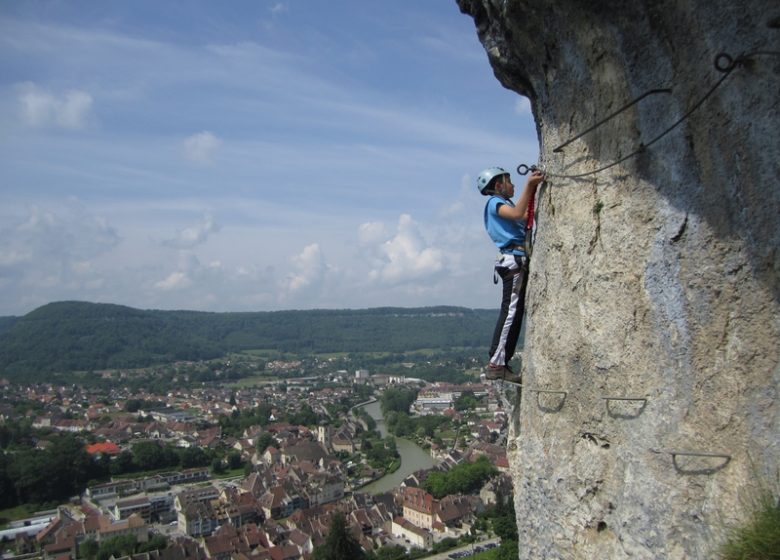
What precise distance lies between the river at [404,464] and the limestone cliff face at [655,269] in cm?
5302

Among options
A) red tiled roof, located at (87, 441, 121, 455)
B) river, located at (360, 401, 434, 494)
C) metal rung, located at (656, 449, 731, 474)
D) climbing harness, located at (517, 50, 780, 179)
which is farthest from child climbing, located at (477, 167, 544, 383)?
red tiled roof, located at (87, 441, 121, 455)

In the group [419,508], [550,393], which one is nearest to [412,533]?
[419,508]

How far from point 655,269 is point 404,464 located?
2515 inches

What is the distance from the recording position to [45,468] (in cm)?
5728

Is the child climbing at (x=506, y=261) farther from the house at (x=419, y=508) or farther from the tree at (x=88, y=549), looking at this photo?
the tree at (x=88, y=549)

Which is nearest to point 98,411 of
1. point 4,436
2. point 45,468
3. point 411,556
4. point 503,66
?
point 4,436

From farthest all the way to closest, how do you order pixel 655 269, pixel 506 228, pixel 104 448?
1. pixel 104 448
2. pixel 506 228
3. pixel 655 269

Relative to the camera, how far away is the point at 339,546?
3272 centimetres

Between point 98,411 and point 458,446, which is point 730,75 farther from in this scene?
point 98,411

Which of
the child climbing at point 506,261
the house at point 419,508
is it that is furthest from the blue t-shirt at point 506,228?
the house at point 419,508

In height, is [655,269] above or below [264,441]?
above

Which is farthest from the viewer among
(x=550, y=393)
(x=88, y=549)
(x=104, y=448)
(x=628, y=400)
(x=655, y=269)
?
(x=104, y=448)

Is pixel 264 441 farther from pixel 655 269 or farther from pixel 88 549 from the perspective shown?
pixel 655 269

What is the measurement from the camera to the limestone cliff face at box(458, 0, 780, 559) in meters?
3.00
